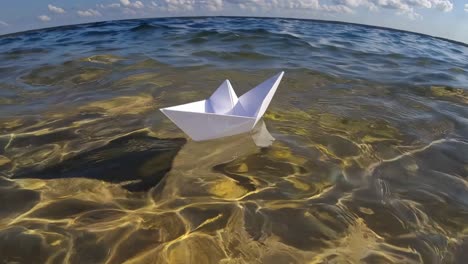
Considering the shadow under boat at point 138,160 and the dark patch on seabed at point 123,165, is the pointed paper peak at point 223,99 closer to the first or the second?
A: the shadow under boat at point 138,160

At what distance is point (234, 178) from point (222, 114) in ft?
2.31

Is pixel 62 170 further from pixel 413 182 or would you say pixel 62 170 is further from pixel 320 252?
pixel 413 182

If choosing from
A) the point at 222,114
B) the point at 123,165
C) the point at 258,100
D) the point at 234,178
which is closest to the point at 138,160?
the point at 123,165

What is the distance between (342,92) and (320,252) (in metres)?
4.55

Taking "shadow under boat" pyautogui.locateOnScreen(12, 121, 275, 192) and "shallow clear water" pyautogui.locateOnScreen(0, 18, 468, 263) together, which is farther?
"shadow under boat" pyautogui.locateOnScreen(12, 121, 275, 192)

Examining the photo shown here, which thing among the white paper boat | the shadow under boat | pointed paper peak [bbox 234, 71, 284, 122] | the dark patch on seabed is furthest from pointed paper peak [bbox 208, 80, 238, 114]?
the dark patch on seabed

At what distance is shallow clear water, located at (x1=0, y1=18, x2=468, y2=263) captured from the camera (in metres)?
2.69

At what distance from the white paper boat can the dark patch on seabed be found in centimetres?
61

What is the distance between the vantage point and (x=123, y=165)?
378 centimetres

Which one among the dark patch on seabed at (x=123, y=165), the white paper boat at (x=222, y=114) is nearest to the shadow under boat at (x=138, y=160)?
the dark patch on seabed at (x=123, y=165)

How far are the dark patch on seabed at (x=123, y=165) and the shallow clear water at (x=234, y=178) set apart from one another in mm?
20

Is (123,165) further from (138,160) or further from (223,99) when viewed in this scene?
(223,99)

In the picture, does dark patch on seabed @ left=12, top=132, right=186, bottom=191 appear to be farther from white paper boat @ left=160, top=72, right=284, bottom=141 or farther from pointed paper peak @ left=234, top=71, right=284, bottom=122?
pointed paper peak @ left=234, top=71, right=284, bottom=122

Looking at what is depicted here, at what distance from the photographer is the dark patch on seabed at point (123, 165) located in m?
3.54
